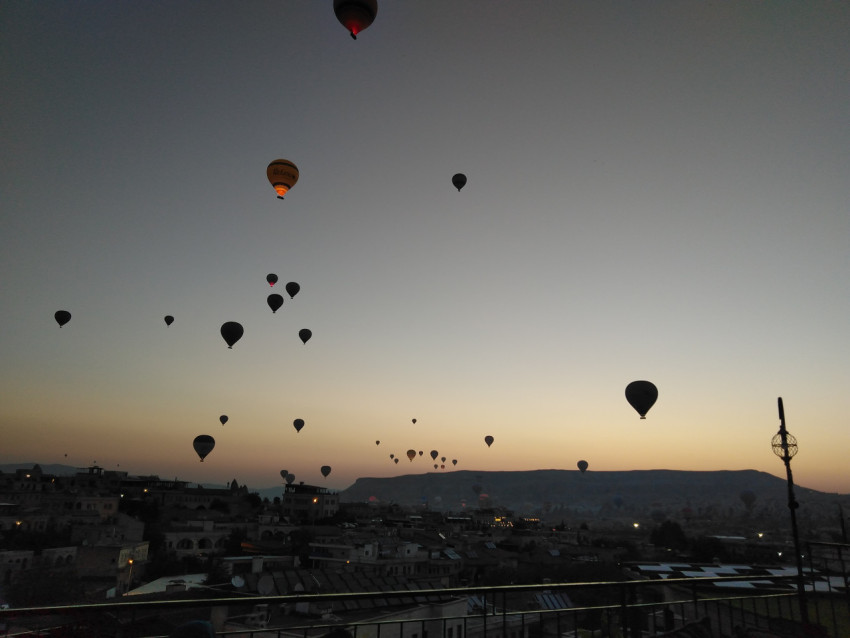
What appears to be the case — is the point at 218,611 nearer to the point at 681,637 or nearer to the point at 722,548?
the point at 681,637

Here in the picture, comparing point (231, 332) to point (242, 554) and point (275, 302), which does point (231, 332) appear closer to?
point (275, 302)

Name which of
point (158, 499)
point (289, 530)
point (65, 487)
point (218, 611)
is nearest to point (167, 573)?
point (289, 530)

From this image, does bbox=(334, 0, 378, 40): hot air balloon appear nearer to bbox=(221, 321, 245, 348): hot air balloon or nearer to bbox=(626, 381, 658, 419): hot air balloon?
bbox=(221, 321, 245, 348): hot air balloon

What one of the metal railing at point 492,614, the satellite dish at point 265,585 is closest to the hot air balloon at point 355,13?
the metal railing at point 492,614

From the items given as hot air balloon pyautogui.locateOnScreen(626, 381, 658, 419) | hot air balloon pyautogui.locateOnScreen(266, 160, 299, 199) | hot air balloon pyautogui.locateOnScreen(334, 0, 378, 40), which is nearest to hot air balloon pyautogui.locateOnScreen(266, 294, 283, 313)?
hot air balloon pyautogui.locateOnScreen(266, 160, 299, 199)

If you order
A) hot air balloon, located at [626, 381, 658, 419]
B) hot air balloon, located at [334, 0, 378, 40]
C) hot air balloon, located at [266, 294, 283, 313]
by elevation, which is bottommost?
hot air balloon, located at [626, 381, 658, 419]

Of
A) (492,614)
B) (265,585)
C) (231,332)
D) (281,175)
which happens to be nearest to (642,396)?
(281,175)
